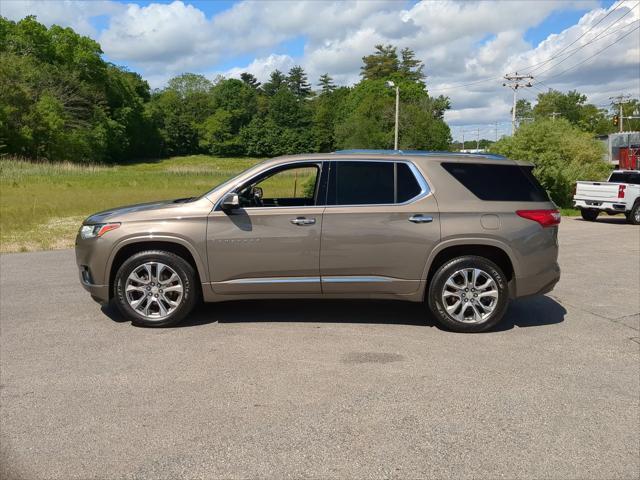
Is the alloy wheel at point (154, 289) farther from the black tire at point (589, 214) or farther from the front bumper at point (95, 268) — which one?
the black tire at point (589, 214)

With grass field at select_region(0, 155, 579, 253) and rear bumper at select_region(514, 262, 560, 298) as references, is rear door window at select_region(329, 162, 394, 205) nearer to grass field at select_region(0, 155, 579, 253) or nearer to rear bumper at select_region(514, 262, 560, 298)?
grass field at select_region(0, 155, 579, 253)

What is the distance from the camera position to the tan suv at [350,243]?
560cm

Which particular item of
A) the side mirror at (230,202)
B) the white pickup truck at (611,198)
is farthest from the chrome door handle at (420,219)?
the white pickup truck at (611,198)

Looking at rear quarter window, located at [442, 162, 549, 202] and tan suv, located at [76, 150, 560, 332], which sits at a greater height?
rear quarter window, located at [442, 162, 549, 202]

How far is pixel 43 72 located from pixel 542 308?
255 feet

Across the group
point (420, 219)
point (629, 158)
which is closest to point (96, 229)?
point (420, 219)

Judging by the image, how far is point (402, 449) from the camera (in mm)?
3354

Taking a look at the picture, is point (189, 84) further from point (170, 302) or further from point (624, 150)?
point (170, 302)

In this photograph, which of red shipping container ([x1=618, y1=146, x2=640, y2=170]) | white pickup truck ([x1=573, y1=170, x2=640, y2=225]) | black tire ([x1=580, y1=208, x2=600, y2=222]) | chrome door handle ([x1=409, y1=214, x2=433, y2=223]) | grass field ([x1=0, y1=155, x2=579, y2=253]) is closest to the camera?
chrome door handle ([x1=409, y1=214, x2=433, y2=223])

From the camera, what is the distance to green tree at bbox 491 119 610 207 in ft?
79.3

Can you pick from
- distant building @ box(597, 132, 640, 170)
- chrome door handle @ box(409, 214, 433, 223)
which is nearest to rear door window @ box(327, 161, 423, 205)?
chrome door handle @ box(409, 214, 433, 223)

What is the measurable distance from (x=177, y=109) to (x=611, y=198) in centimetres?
12336

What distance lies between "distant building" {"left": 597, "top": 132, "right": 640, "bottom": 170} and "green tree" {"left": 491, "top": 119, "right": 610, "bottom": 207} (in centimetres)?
730

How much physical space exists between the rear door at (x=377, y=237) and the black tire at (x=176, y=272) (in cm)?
133
